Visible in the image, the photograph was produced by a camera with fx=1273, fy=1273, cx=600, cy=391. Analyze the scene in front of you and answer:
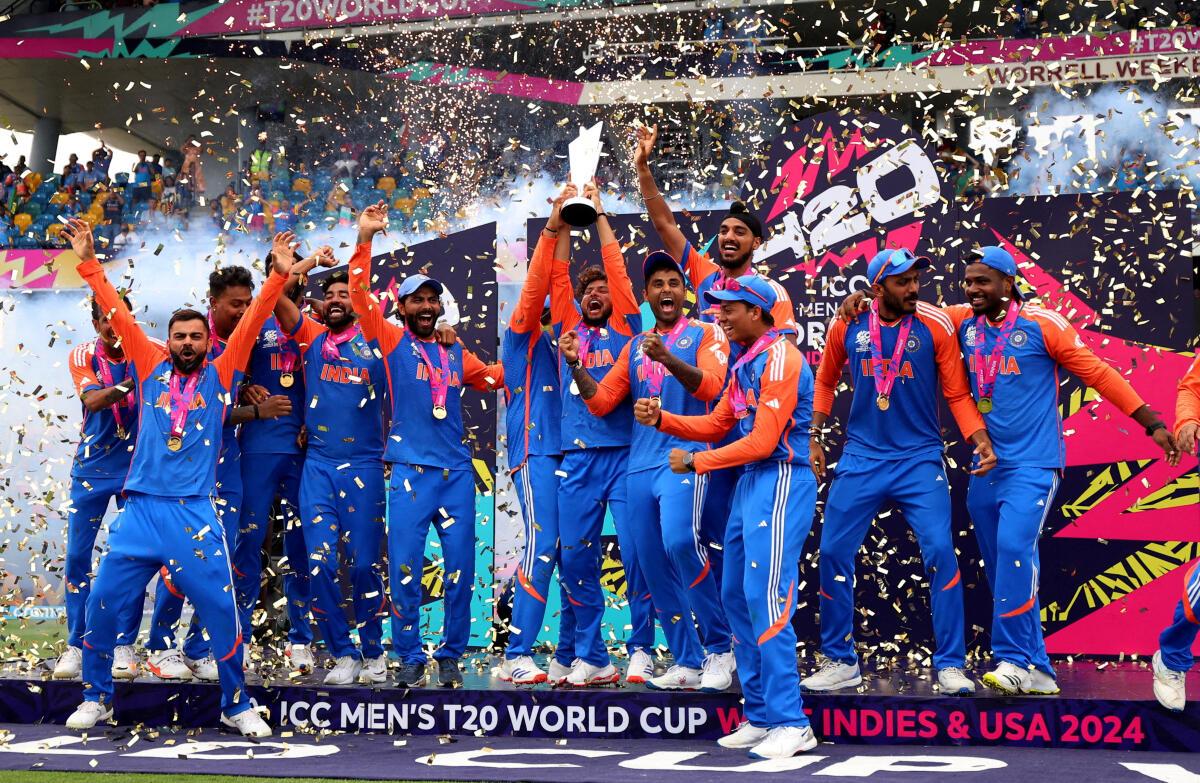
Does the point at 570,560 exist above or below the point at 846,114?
below

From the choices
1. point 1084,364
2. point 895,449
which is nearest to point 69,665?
point 895,449

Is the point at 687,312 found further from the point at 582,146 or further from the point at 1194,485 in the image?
the point at 1194,485

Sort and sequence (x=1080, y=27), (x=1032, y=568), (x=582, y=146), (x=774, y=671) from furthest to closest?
1. (x=1080, y=27)
2. (x=582, y=146)
3. (x=1032, y=568)
4. (x=774, y=671)

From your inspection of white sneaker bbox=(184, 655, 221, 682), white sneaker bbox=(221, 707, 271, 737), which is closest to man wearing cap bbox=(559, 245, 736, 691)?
white sneaker bbox=(221, 707, 271, 737)

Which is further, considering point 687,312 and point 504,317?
point 504,317

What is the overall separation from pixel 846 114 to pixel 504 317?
2.71m

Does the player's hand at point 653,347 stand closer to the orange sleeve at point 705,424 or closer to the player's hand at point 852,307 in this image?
the orange sleeve at point 705,424

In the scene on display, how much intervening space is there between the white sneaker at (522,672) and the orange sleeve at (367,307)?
5.87 feet

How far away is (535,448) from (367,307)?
1.17 m

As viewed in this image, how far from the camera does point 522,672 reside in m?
6.43

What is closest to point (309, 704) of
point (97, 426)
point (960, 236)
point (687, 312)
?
point (97, 426)

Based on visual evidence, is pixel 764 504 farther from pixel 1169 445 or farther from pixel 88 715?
pixel 88 715

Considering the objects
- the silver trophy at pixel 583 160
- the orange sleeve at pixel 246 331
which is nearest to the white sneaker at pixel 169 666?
the orange sleeve at pixel 246 331

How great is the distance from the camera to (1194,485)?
7.20 metres
